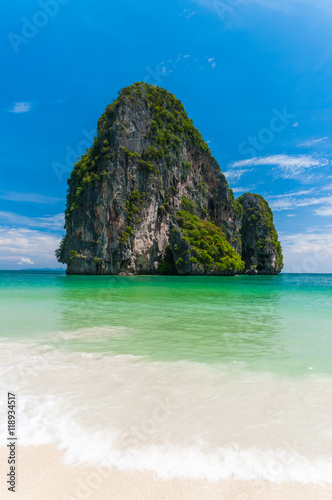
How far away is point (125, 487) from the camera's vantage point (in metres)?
1.61

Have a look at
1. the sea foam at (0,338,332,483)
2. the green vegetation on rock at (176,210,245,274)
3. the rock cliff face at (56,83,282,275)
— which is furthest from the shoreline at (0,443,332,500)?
the green vegetation on rock at (176,210,245,274)

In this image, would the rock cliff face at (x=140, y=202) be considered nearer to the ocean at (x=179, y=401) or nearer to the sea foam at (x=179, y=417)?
the ocean at (x=179, y=401)

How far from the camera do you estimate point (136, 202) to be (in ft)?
141

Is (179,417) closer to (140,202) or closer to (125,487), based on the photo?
(125,487)

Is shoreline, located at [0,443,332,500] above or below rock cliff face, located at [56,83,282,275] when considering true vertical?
below

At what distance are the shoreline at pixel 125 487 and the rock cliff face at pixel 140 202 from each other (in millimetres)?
38646

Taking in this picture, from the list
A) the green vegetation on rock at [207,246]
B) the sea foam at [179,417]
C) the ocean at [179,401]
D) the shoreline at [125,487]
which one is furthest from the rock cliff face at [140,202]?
the shoreline at [125,487]

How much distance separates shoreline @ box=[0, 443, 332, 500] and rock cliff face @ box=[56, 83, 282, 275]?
127 feet

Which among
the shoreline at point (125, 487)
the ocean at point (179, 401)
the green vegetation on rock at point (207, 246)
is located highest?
the green vegetation on rock at point (207, 246)

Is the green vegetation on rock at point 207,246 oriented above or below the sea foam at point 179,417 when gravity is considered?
above

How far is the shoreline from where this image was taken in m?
1.52

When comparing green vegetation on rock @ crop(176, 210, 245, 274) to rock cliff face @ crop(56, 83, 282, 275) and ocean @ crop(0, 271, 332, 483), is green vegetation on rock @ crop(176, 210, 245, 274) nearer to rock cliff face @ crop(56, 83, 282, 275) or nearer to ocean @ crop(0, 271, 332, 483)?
rock cliff face @ crop(56, 83, 282, 275)

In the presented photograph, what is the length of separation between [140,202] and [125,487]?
42.9 meters

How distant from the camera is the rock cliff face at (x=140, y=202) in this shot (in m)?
41.9
